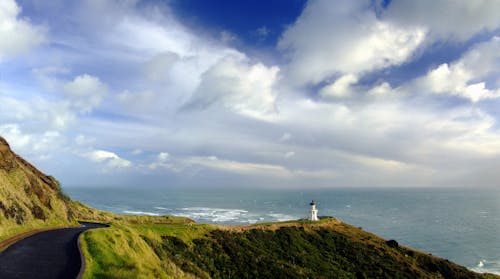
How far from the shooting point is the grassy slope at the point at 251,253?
872 inches

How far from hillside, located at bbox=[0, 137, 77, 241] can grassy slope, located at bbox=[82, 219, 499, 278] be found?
620 centimetres

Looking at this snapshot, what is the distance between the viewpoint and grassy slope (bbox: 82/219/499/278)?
22141 mm

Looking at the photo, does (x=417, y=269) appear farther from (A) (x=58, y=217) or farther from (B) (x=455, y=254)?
(A) (x=58, y=217)

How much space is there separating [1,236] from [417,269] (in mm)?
54405

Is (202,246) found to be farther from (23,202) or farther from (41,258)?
(41,258)

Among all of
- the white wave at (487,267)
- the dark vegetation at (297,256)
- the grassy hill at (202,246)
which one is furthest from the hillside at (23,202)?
the white wave at (487,267)

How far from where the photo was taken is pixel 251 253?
4153 cm

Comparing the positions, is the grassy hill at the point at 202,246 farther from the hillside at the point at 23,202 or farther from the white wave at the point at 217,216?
the white wave at the point at 217,216

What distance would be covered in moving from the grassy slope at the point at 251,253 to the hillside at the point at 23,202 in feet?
20.4

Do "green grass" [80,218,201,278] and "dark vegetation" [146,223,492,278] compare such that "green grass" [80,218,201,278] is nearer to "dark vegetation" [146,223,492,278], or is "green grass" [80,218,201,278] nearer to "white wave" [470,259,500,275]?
"dark vegetation" [146,223,492,278]

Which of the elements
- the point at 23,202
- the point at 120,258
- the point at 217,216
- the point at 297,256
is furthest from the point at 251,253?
the point at 217,216

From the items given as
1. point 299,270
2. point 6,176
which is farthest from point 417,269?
point 6,176

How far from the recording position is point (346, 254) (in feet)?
173

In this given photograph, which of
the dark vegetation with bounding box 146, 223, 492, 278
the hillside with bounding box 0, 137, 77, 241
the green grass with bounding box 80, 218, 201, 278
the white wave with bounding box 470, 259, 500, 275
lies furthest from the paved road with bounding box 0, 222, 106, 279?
the white wave with bounding box 470, 259, 500, 275
